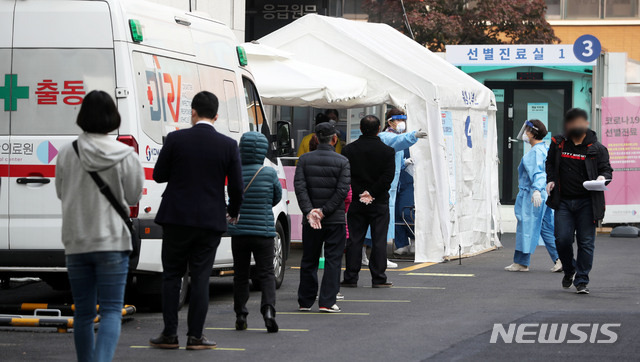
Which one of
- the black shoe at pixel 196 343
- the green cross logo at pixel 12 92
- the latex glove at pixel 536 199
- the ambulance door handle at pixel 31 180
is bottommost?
the black shoe at pixel 196 343

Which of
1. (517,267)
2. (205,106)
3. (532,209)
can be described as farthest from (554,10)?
(205,106)

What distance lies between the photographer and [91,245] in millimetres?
6562

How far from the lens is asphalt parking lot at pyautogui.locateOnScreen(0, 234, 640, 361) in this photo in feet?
27.2

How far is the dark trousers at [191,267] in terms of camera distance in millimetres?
→ 8406

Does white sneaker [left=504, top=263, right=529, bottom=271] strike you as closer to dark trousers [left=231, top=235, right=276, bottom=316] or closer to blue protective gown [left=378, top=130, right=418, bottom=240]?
blue protective gown [left=378, top=130, right=418, bottom=240]

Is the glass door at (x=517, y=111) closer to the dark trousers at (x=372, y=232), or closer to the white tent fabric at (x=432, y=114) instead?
the white tent fabric at (x=432, y=114)

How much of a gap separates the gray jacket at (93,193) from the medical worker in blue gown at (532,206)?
867cm

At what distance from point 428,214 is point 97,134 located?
9.96 meters

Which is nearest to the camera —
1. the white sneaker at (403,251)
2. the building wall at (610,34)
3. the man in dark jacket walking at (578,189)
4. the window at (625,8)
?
the man in dark jacket walking at (578,189)

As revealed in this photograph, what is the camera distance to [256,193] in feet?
31.8

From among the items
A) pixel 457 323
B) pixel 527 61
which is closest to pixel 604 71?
pixel 527 61

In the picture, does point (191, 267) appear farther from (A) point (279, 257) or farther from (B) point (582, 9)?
(B) point (582, 9)

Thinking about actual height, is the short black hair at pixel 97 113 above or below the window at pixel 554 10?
below

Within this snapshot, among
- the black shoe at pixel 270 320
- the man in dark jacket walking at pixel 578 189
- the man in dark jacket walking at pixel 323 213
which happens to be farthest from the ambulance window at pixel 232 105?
the man in dark jacket walking at pixel 578 189
